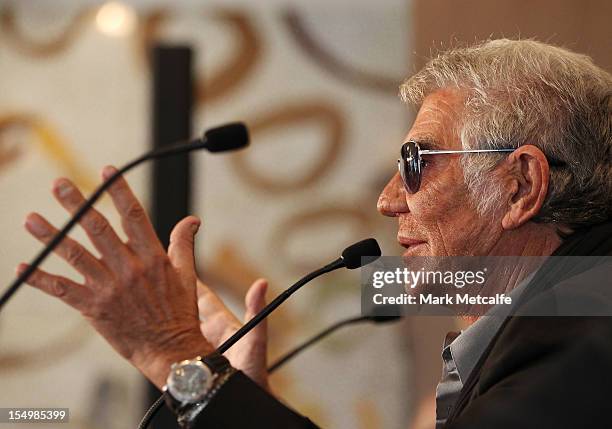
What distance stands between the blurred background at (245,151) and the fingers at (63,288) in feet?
5.63

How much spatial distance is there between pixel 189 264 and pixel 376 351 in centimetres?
193

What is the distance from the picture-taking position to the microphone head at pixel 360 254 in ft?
4.52

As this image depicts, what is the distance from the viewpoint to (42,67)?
141 inches

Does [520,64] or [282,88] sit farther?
[282,88]

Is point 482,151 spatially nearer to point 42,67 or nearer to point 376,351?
point 376,351

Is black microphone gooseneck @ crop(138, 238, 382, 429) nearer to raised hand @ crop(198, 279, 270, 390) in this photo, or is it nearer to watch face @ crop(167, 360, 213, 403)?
watch face @ crop(167, 360, 213, 403)

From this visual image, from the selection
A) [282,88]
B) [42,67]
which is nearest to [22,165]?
[42,67]

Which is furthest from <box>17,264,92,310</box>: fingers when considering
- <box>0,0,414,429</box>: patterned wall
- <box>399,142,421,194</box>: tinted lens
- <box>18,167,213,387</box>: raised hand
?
<box>0,0,414,429</box>: patterned wall

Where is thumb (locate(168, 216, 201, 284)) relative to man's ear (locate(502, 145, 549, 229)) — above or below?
above

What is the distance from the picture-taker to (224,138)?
4.71ft

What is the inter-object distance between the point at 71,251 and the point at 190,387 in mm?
272

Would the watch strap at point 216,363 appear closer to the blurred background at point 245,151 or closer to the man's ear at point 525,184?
the man's ear at point 525,184

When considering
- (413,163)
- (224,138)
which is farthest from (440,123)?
(224,138)

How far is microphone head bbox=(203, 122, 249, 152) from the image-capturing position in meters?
1.42
